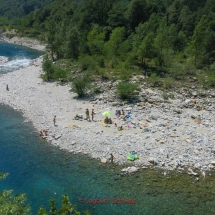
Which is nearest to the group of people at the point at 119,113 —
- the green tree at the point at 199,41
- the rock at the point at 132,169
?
the rock at the point at 132,169

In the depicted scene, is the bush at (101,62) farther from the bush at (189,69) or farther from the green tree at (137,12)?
the green tree at (137,12)

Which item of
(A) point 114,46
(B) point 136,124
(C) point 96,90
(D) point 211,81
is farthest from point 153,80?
(A) point 114,46

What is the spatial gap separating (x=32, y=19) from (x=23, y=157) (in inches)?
3984

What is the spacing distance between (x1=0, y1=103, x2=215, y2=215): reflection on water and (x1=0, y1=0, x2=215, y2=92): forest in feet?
58.7

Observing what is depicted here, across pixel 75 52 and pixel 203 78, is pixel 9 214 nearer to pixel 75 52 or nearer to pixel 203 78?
pixel 203 78

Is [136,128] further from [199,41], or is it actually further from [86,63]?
[199,41]

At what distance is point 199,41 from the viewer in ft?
139

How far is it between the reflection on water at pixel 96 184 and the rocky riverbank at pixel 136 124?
140 centimetres

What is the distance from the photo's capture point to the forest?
132 ft

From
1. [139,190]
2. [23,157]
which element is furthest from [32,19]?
[139,190]

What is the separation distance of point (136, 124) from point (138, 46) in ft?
63.2

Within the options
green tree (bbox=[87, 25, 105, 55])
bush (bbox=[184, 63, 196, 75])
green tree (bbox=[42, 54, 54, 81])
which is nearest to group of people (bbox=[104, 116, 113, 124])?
green tree (bbox=[42, 54, 54, 81])

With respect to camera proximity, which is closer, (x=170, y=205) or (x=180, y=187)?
(x=170, y=205)

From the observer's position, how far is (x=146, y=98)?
32.6m
